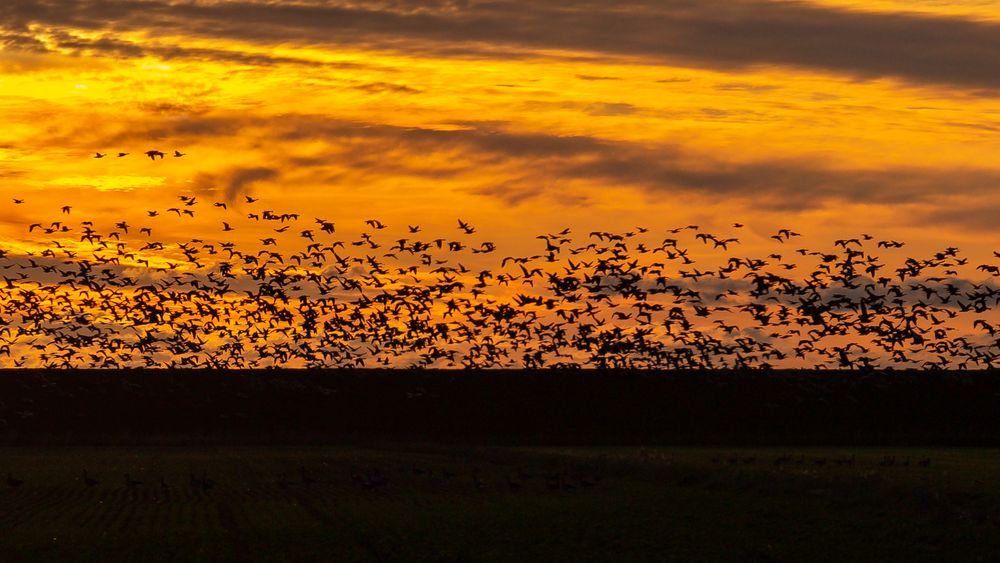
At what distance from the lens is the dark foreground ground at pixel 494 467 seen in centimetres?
3086

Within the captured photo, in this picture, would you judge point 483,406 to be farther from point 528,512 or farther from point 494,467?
point 528,512

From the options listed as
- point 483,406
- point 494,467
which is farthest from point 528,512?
point 483,406

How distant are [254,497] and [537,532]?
41.7 ft

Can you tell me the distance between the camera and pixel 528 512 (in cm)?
3641

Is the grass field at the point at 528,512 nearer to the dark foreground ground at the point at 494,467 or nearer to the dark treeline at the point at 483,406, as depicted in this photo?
the dark foreground ground at the point at 494,467

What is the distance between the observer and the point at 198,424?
265ft

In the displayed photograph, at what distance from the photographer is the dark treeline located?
3115 inches

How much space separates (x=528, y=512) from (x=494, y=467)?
17160 millimetres

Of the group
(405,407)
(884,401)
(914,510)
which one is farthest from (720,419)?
(914,510)

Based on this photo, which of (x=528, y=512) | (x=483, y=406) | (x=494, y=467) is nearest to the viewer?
(x=528, y=512)

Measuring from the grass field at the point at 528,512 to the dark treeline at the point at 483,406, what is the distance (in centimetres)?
2648

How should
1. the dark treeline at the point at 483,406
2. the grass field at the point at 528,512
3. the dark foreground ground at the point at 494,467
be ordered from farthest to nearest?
the dark treeline at the point at 483,406 < the dark foreground ground at the point at 494,467 < the grass field at the point at 528,512

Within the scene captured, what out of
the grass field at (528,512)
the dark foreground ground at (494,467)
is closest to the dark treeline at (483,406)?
the dark foreground ground at (494,467)

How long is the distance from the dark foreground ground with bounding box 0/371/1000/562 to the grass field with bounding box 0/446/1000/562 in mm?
109
